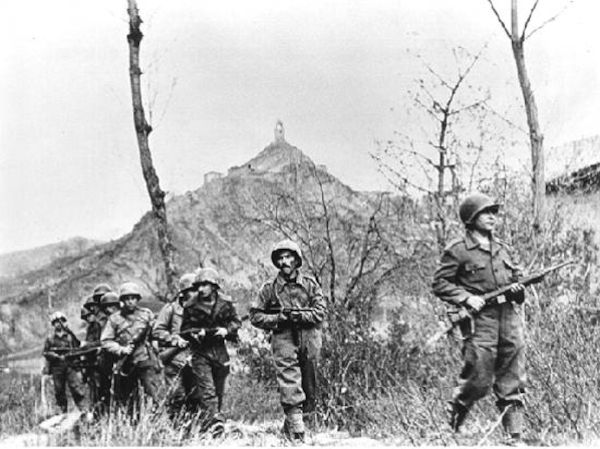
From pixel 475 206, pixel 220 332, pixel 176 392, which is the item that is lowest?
pixel 176 392

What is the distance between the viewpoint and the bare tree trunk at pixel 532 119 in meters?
11.5

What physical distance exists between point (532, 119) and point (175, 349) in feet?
21.2

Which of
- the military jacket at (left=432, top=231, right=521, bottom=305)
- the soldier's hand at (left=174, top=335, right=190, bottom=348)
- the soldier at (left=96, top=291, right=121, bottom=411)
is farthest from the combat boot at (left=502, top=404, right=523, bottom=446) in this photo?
the soldier at (left=96, top=291, right=121, bottom=411)

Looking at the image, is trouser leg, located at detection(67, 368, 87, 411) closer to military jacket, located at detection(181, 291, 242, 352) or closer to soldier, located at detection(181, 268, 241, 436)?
soldier, located at detection(181, 268, 241, 436)

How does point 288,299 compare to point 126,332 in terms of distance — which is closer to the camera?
point 288,299

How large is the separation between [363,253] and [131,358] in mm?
5425

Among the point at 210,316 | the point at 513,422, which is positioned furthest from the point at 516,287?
the point at 210,316

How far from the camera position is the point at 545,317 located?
27.5 ft

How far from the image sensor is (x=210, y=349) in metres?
7.82

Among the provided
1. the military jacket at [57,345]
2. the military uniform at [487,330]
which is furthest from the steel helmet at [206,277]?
the military jacket at [57,345]

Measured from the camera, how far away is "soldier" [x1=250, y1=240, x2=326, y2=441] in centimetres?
699

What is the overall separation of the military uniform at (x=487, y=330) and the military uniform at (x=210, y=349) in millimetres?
2787

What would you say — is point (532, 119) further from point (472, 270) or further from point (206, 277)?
point (472, 270)

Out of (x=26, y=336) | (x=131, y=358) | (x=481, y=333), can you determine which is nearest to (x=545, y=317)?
(x=481, y=333)
